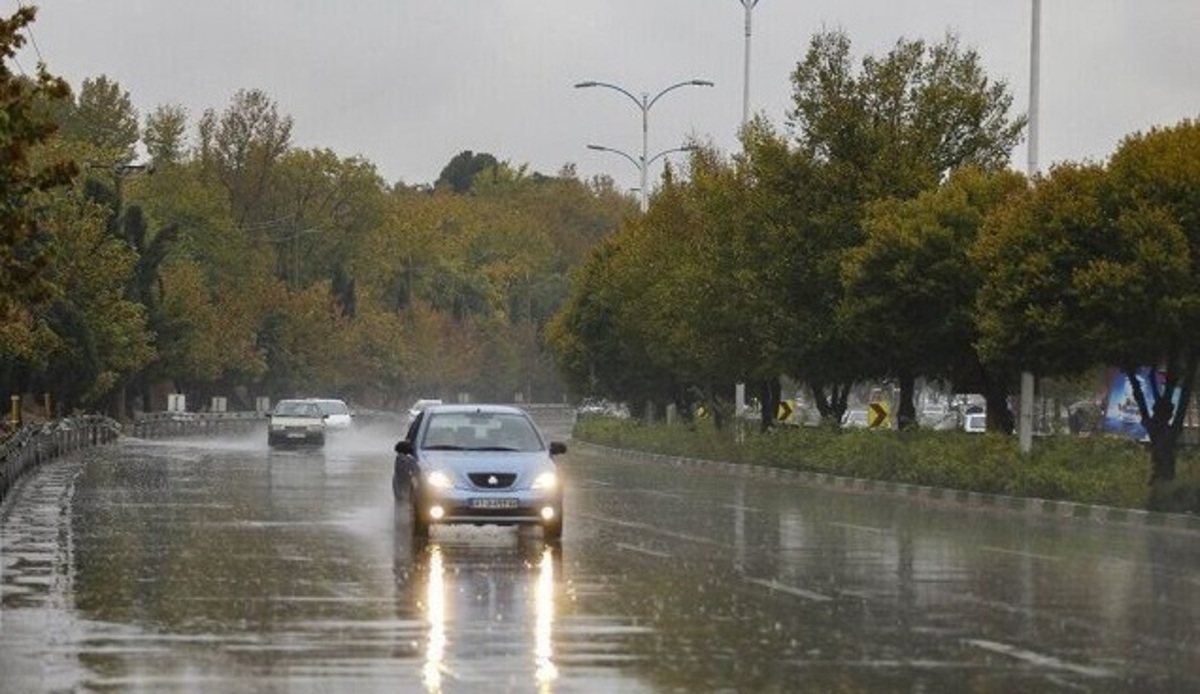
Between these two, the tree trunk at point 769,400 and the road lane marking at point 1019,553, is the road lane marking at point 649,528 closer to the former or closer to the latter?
the road lane marking at point 1019,553

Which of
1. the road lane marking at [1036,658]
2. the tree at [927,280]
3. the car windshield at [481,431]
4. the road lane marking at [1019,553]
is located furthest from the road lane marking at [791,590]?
the tree at [927,280]

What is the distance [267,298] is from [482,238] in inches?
1825

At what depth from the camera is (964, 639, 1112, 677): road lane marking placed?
15.2m

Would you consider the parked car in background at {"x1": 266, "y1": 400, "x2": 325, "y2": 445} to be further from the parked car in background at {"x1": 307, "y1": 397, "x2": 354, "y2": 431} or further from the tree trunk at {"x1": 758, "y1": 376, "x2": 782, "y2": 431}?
the tree trunk at {"x1": 758, "y1": 376, "x2": 782, "y2": 431}

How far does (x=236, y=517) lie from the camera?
33188 millimetres

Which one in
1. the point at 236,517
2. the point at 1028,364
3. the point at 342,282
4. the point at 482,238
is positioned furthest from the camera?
the point at 482,238

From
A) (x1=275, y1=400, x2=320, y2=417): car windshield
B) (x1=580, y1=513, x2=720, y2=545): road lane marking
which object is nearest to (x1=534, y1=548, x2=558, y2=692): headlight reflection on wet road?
(x1=580, y1=513, x2=720, y2=545): road lane marking

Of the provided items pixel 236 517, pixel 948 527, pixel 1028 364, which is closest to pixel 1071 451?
pixel 1028 364

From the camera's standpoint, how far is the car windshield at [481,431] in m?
29.6

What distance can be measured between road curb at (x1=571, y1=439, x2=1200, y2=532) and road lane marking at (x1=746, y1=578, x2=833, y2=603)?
48.5 feet

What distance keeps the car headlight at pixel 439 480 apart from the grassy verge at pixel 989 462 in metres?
13.6

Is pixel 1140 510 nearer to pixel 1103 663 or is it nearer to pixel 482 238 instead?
pixel 1103 663

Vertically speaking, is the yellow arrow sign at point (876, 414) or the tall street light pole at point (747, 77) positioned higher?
the tall street light pole at point (747, 77)

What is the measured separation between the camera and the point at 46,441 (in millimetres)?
55938
